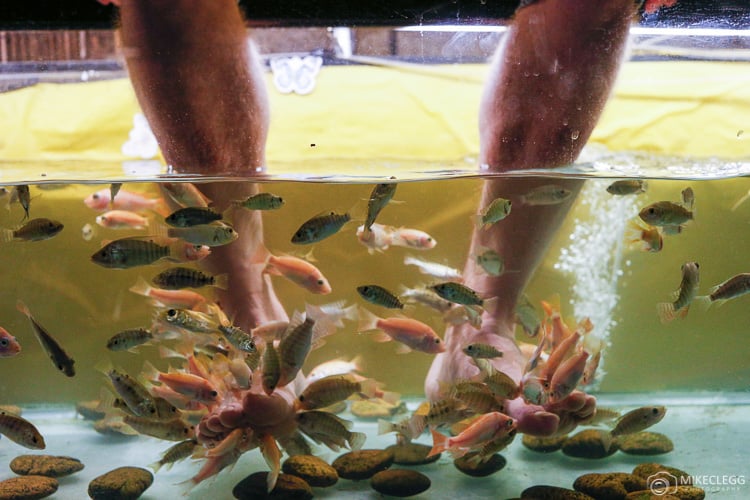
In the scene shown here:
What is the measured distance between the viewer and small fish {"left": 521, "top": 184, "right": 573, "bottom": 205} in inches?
147

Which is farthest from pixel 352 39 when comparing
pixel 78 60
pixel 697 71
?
pixel 697 71

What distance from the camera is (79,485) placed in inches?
144

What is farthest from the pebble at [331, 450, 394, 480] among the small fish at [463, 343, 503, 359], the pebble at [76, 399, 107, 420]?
the pebble at [76, 399, 107, 420]

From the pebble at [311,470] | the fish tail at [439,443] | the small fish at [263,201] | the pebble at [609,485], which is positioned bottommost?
the pebble at [311,470]

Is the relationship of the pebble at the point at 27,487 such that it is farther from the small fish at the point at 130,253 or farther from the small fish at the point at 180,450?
the small fish at the point at 130,253

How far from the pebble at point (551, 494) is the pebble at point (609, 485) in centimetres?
9

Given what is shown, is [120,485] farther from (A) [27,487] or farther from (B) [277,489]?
(B) [277,489]

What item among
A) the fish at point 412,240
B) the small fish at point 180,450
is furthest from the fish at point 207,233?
the fish at point 412,240

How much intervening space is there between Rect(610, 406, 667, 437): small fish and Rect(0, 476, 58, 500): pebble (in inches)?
133

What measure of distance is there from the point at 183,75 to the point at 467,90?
186 centimetres

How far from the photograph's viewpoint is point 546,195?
12.2 feet

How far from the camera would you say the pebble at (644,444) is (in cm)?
425

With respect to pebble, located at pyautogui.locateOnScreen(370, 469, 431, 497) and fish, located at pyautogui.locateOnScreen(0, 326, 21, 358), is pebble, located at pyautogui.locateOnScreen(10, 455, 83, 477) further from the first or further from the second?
pebble, located at pyautogui.locateOnScreen(370, 469, 431, 497)

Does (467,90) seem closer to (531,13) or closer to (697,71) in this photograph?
(531,13)
